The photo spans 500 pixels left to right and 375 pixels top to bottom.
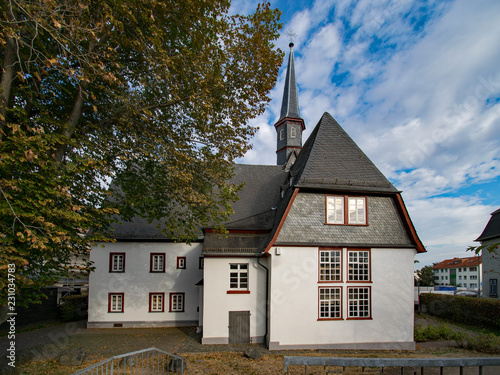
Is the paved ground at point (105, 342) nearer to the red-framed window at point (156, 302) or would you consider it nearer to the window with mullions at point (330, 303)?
the red-framed window at point (156, 302)

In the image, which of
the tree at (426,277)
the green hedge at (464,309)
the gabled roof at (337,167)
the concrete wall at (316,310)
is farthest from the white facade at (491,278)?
the tree at (426,277)

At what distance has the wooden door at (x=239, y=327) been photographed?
44.5 ft

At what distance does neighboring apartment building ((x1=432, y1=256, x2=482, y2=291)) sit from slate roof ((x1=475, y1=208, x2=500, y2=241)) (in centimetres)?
5237

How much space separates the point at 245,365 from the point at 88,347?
7825 millimetres

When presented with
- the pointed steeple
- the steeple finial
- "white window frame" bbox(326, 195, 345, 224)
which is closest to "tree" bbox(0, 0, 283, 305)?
"white window frame" bbox(326, 195, 345, 224)

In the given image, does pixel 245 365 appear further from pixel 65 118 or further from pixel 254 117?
pixel 65 118

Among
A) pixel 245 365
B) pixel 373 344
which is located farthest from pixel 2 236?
pixel 373 344

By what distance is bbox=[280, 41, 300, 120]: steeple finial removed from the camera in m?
26.9

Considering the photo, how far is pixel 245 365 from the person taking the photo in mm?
10758

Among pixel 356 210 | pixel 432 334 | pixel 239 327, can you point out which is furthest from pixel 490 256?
pixel 239 327

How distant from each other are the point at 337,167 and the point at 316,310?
668 centimetres

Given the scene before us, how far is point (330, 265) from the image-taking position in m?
13.6

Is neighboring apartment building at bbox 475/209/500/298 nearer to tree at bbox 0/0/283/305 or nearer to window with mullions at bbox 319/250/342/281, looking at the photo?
window with mullions at bbox 319/250/342/281

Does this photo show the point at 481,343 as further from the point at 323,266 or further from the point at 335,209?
the point at 335,209
